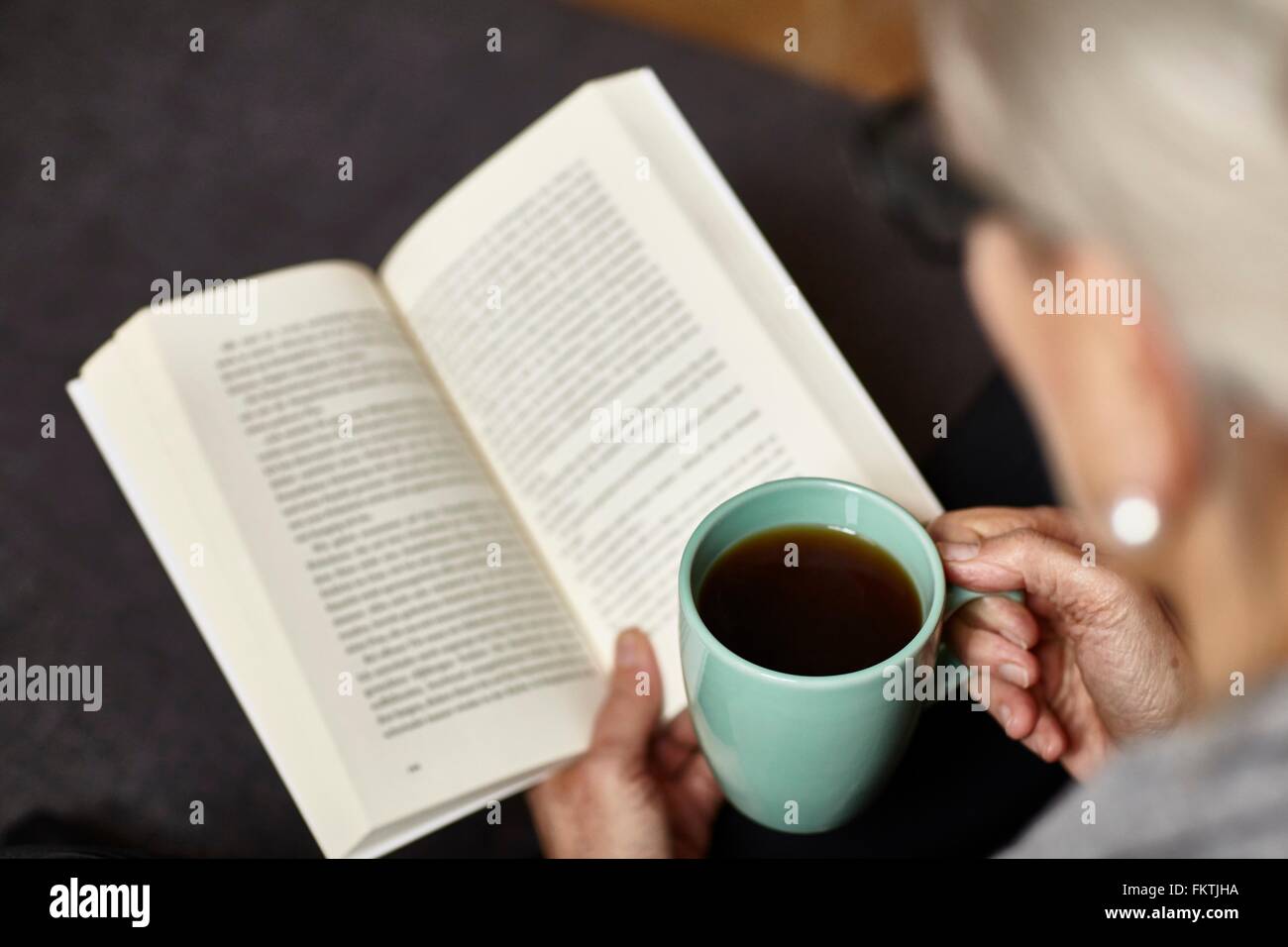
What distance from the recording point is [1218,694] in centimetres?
35

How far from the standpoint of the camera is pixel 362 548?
598 mm

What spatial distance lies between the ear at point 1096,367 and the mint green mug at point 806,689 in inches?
3.1

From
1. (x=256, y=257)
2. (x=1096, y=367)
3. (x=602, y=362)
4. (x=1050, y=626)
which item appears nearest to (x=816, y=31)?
(x=256, y=257)

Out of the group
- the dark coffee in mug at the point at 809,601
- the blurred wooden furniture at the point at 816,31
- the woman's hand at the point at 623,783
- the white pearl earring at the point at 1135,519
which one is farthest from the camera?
the blurred wooden furniture at the point at 816,31

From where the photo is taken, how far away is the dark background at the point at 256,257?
2.13ft

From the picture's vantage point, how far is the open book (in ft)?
1.87

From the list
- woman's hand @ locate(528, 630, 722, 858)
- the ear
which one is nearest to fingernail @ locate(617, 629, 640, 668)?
woman's hand @ locate(528, 630, 722, 858)

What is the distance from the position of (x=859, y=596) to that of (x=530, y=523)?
0.22 meters

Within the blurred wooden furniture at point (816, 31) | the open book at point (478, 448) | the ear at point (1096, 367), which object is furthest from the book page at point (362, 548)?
the blurred wooden furniture at point (816, 31)

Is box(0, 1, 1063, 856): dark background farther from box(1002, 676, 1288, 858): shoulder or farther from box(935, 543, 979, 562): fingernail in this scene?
box(1002, 676, 1288, 858): shoulder

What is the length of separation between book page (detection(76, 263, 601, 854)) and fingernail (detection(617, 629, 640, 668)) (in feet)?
0.08

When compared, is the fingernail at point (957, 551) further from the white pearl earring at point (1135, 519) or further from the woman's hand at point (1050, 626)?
the white pearl earring at point (1135, 519)

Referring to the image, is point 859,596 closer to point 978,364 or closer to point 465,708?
point 465,708
